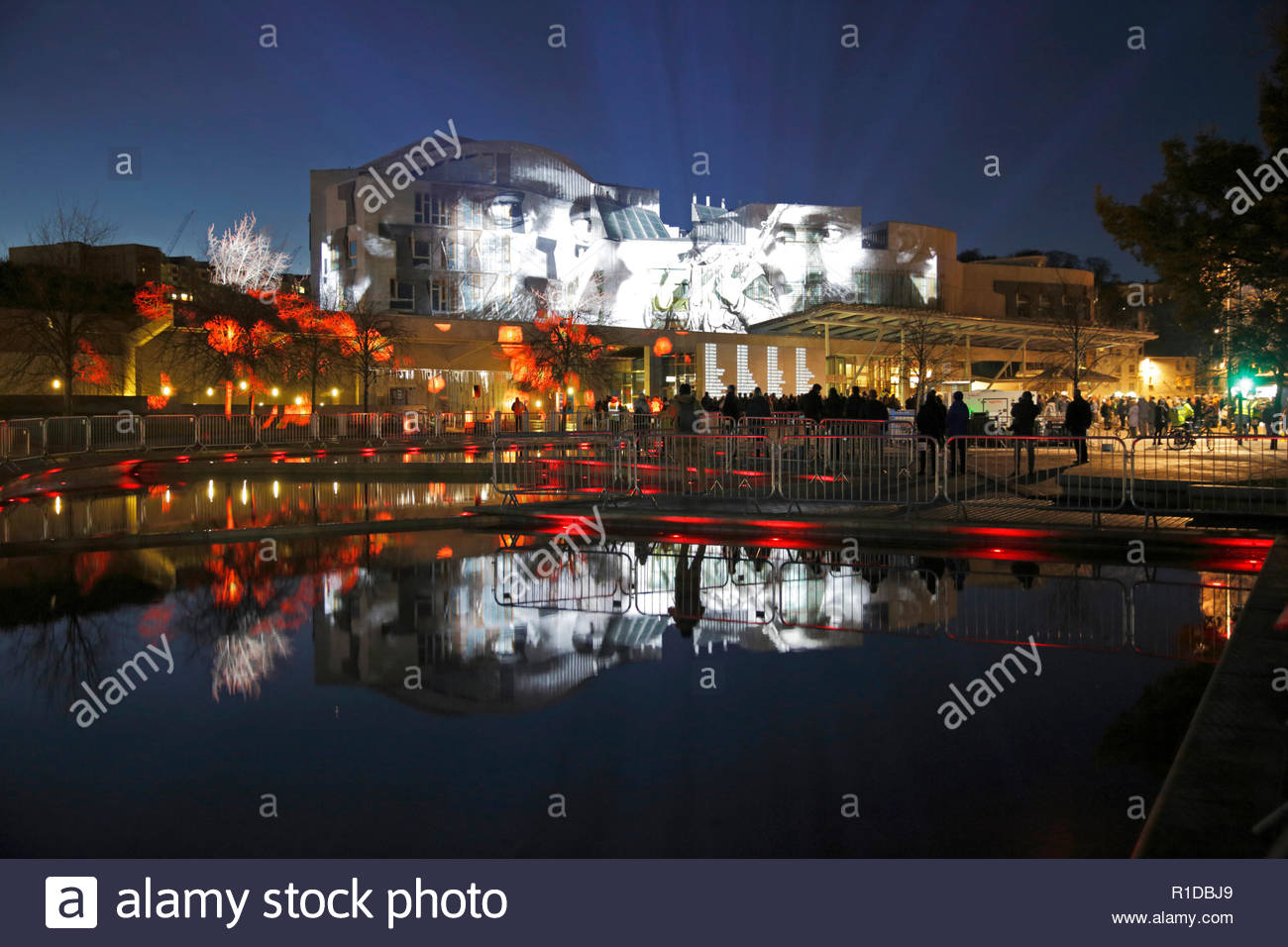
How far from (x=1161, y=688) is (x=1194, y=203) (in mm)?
13119

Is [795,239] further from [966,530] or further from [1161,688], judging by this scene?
[1161,688]

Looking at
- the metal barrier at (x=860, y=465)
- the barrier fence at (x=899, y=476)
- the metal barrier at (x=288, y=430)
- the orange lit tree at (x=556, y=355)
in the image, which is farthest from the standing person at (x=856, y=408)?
the orange lit tree at (x=556, y=355)

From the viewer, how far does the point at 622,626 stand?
26.5 feet

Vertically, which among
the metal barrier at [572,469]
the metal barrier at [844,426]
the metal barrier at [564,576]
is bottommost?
the metal barrier at [564,576]

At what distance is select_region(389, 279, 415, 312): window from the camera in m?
55.5

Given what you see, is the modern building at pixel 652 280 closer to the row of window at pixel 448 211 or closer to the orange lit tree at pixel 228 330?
the row of window at pixel 448 211

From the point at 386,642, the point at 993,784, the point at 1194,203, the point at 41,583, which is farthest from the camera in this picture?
the point at 1194,203

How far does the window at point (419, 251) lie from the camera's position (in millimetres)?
55812

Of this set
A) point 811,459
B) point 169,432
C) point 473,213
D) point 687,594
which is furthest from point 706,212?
point 687,594

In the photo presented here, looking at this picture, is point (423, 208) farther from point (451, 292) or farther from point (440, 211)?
point (451, 292)

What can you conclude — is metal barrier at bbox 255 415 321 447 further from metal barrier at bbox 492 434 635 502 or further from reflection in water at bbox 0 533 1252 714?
reflection in water at bbox 0 533 1252 714

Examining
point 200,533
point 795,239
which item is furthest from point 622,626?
Result: point 795,239

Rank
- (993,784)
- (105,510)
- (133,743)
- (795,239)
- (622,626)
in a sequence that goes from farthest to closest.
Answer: (795,239)
(105,510)
(622,626)
(133,743)
(993,784)
